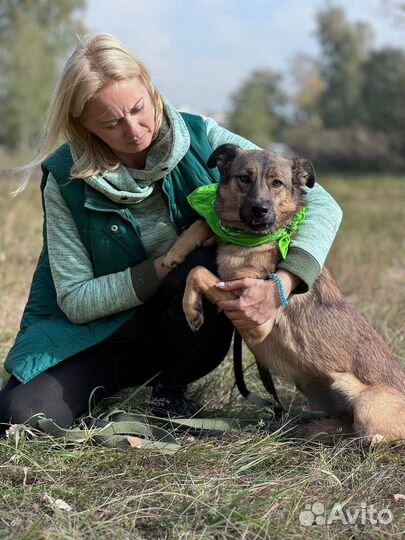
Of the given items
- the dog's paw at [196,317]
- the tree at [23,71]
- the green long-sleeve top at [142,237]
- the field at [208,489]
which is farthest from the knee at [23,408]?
the tree at [23,71]

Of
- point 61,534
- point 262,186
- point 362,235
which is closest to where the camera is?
point 61,534

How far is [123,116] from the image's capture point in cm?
291

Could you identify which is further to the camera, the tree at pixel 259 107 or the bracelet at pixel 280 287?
the tree at pixel 259 107

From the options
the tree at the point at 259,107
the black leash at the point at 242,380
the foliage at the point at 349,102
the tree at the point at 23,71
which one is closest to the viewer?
the black leash at the point at 242,380

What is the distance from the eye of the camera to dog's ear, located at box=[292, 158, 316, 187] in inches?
123

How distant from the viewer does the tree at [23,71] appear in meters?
28.0

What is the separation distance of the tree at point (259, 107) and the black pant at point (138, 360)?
161 ft

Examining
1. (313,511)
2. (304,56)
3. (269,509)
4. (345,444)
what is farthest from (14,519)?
(304,56)

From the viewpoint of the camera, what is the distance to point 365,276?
6.41 metres

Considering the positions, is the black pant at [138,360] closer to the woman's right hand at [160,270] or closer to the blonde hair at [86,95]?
the woman's right hand at [160,270]

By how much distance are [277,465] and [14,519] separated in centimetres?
108

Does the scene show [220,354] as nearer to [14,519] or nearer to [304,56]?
[14,519]

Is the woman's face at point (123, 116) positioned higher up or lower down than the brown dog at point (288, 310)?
higher up

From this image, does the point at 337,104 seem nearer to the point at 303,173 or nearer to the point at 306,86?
the point at 306,86
